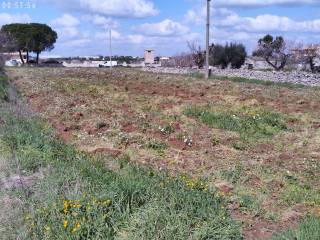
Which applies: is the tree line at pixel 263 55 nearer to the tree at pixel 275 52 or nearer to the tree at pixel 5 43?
the tree at pixel 275 52

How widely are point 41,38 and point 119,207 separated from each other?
6280 cm

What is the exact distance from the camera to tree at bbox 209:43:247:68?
50312 millimetres

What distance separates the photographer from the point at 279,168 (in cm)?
693

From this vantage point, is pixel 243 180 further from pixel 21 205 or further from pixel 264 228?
pixel 21 205

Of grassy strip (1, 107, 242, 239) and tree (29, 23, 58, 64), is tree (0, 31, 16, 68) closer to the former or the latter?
tree (29, 23, 58, 64)

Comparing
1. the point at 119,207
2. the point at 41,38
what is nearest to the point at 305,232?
the point at 119,207

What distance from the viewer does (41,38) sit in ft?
213

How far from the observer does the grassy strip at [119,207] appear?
4309 millimetres

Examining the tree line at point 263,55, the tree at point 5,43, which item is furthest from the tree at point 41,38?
the tree line at point 263,55

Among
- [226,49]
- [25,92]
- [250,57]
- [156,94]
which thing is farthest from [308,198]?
[250,57]

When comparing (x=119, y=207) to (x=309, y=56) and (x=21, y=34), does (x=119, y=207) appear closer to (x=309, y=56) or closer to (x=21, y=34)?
(x=309, y=56)

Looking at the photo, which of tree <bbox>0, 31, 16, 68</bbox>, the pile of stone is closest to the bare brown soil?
the pile of stone

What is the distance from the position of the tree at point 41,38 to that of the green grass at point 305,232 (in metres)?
62.2

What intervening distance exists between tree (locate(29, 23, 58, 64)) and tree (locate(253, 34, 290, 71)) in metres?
29.0
